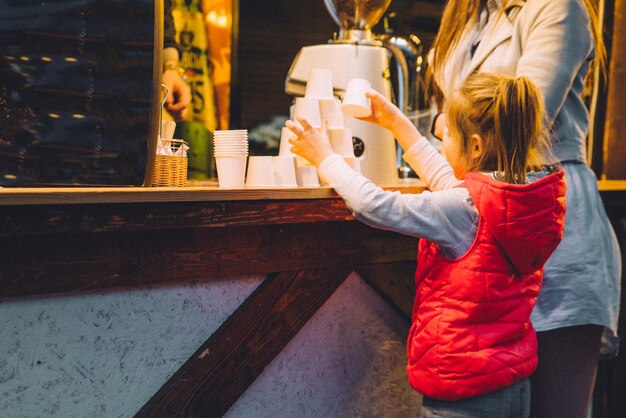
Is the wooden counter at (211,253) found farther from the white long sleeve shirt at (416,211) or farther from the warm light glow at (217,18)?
the warm light glow at (217,18)

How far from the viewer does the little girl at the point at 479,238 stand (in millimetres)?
1413

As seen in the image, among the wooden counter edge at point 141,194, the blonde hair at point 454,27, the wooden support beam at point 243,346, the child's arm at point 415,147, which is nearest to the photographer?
the wooden counter edge at point 141,194

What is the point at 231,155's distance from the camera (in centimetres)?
164

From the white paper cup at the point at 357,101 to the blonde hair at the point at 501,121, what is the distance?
0.24 meters

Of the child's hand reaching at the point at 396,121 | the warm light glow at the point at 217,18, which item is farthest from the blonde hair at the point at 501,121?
the warm light glow at the point at 217,18

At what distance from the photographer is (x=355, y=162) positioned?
1820 mm

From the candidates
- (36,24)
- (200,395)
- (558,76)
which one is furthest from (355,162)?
(36,24)

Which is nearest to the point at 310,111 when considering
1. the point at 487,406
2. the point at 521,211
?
the point at 521,211

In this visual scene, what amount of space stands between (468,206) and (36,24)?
0.99m

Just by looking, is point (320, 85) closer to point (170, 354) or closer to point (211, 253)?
point (211, 253)

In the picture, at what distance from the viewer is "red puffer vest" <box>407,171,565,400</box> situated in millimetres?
1396

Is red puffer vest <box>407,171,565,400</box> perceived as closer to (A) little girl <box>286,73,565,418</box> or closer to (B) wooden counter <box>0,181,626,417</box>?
(A) little girl <box>286,73,565,418</box>

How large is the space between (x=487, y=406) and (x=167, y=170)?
0.94m

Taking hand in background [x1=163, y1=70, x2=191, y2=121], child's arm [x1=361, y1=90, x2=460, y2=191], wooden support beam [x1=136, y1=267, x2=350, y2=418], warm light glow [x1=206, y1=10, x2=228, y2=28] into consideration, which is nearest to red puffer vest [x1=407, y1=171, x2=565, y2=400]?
child's arm [x1=361, y1=90, x2=460, y2=191]
